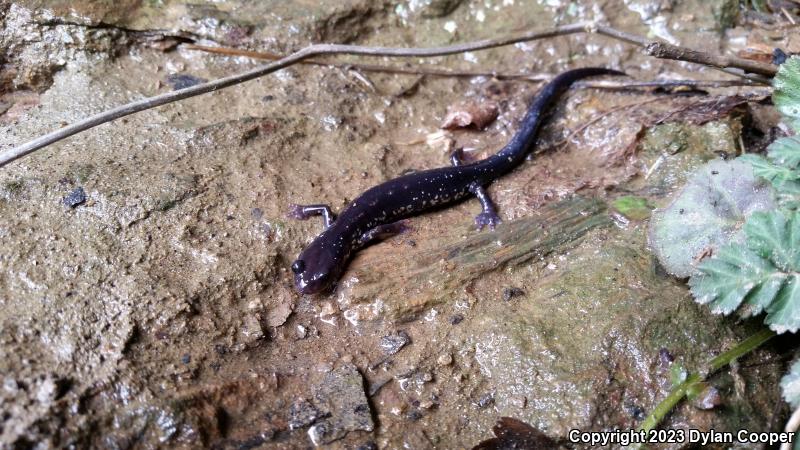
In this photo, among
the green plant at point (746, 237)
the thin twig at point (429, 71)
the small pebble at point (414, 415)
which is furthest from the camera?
the thin twig at point (429, 71)

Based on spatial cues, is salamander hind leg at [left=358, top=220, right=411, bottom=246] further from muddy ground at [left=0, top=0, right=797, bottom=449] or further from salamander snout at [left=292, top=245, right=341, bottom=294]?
salamander snout at [left=292, top=245, right=341, bottom=294]

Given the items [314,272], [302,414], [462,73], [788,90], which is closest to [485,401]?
[302,414]

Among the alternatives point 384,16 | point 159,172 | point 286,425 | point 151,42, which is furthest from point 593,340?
point 151,42

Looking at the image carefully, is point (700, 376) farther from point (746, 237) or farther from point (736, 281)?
point (746, 237)

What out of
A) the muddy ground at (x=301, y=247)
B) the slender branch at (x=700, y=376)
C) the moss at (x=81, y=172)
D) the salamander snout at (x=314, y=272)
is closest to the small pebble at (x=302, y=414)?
the muddy ground at (x=301, y=247)

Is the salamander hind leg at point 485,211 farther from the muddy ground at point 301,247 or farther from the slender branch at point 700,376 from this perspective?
the slender branch at point 700,376

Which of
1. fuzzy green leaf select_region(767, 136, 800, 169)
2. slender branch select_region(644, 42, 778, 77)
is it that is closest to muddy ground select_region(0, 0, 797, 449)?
slender branch select_region(644, 42, 778, 77)
